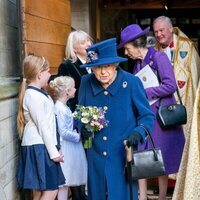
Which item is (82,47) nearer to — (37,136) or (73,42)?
(73,42)

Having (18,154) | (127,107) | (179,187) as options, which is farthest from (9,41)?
(179,187)

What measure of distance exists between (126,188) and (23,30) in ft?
4.81

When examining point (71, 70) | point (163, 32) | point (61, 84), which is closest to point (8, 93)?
point (61, 84)

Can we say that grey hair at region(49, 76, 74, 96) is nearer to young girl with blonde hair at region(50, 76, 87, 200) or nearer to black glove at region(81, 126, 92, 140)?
young girl with blonde hair at region(50, 76, 87, 200)

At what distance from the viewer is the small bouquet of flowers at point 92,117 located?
3.08 m

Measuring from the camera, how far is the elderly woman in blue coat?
3.16m

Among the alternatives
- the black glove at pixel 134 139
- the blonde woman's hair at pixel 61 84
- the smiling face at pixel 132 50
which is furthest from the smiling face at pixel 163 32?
the black glove at pixel 134 139

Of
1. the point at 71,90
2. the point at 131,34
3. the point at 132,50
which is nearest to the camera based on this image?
the point at 131,34

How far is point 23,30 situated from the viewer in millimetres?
3811

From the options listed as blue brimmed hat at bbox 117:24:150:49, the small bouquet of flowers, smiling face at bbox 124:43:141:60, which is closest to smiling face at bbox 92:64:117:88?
the small bouquet of flowers

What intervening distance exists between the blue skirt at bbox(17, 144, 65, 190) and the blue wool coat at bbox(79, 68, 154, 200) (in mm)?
444

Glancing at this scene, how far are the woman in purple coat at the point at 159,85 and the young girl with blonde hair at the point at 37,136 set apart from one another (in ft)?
2.67

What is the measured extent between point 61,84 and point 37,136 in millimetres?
751

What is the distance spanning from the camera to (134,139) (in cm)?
301
